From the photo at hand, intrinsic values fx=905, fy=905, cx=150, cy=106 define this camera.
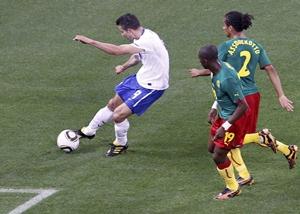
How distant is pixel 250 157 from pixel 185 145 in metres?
1.22

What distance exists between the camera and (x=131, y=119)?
16.1m

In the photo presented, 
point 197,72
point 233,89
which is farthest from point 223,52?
point 233,89

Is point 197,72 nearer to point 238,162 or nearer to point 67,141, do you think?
point 238,162

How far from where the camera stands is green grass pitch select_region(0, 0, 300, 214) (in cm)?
1208

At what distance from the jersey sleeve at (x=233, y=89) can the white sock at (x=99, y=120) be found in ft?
11.4

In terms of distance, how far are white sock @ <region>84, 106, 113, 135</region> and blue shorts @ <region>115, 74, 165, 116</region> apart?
38 cm

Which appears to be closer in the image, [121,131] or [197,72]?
[197,72]

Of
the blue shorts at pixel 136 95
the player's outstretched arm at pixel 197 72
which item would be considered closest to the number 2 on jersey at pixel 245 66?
the player's outstretched arm at pixel 197 72

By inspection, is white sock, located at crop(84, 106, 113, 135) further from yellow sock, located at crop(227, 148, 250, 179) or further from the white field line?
yellow sock, located at crop(227, 148, 250, 179)

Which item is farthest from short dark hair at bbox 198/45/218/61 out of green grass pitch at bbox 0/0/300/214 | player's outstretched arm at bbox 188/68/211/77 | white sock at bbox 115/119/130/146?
white sock at bbox 115/119/130/146

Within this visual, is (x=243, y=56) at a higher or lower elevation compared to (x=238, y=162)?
higher

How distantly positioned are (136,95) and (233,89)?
9.95 ft

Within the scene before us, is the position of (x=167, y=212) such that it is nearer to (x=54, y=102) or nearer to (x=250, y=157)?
(x=250, y=157)

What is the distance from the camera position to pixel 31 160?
13820 millimetres
